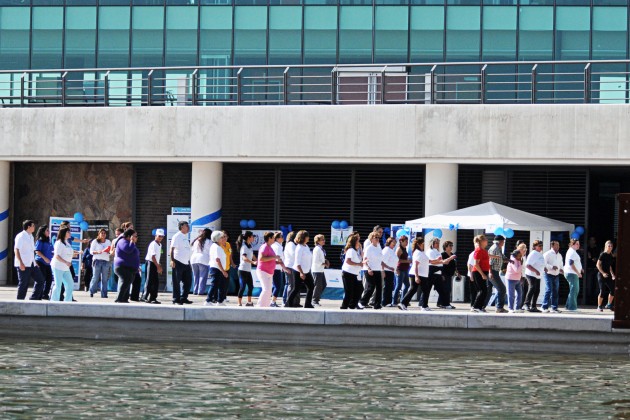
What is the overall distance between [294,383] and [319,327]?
432cm

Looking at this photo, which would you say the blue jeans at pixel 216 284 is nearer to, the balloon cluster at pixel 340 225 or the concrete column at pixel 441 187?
the concrete column at pixel 441 187

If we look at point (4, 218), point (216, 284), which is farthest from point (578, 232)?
point (4, 218)

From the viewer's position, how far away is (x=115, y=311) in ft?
67.7

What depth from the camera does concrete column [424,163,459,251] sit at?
28.4 meters

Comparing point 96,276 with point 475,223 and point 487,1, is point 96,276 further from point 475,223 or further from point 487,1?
point 487,1

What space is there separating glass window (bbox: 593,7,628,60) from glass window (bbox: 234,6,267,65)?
398 inches

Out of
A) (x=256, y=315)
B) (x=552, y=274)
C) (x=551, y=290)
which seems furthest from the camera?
(x=551, y=290)

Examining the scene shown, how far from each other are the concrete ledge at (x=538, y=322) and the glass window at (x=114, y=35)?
22.9 metres

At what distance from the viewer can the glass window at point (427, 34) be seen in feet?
125

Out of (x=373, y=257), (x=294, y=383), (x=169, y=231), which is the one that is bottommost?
(x=294, y=383)

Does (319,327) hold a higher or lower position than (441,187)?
lower

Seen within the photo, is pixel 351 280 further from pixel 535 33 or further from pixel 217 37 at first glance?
pixel 217 37

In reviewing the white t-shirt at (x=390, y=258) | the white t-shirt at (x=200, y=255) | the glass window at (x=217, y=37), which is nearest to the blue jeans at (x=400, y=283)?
the white t-shirt at (x=390, y=258)

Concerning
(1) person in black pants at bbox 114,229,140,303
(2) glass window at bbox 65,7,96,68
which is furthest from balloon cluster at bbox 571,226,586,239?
(2) glass window at bbox 65,7,96,68
